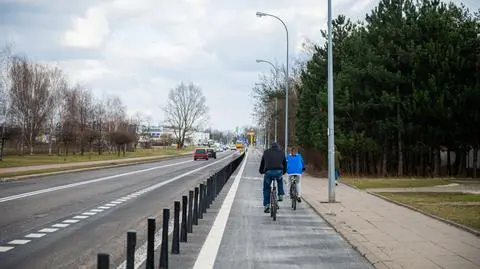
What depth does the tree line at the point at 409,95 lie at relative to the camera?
31016mm

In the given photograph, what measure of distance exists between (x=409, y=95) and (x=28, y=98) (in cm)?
5371

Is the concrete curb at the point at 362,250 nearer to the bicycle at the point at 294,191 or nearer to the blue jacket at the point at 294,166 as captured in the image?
the bicycle at the point at 294,191

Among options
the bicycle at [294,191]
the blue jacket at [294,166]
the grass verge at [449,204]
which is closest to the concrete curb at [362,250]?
the grass verge at [449,204]

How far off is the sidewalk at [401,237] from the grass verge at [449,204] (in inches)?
21.3

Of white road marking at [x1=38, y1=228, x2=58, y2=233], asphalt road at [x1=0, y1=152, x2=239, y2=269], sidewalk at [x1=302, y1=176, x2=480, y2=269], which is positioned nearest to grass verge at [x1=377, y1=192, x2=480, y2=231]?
sidewalk at [x1=302, y1=176, x2=480, y2=269]

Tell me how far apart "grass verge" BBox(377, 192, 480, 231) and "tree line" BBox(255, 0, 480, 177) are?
1151 centimetres

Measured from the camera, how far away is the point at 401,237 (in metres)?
10.3

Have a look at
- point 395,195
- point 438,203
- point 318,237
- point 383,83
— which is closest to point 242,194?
point 395,195

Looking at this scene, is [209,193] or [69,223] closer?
[69,223]

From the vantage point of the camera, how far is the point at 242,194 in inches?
830

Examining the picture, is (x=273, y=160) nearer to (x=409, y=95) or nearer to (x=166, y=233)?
(x=166, y=233)

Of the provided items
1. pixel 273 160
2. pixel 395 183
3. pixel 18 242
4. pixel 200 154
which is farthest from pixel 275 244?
pixel 200 154

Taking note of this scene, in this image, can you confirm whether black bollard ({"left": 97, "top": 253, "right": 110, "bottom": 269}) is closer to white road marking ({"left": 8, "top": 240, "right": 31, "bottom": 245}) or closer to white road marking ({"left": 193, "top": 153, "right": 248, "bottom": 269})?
white road marking ({"left": 193, "top": 153, "right": 248, "bottom": 269})

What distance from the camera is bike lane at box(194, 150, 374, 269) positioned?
808 centimetres
